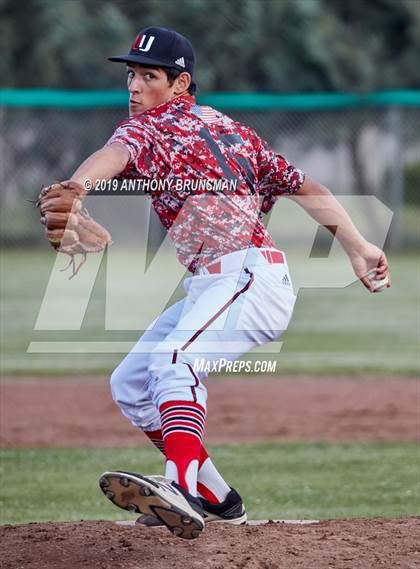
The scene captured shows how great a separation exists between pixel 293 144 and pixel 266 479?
14.0 m

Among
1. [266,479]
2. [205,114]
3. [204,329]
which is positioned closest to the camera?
[204,329]

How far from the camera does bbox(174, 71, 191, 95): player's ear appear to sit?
4.64 metres

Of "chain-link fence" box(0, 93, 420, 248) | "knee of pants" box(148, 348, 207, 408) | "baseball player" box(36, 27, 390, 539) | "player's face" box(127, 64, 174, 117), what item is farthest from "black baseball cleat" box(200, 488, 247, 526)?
"chain-link fence" box(0, 93, 420, 248)

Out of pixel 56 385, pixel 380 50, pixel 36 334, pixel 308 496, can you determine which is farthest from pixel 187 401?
pixel 380 50

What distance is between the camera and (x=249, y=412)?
30.2ft

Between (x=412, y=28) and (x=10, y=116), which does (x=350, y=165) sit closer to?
(x=412, y=28)

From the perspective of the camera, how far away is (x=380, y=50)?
24969 millimetres

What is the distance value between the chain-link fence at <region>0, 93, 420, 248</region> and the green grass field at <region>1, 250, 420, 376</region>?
4.21 ft

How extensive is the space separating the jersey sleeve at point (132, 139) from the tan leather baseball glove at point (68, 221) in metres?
0.31

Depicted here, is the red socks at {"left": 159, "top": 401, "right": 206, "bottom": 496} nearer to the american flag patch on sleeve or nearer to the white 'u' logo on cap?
the american flag patch on sleeve

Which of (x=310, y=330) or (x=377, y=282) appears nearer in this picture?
(x=377, y=282)

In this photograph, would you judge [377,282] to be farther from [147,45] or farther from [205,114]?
[147,45]

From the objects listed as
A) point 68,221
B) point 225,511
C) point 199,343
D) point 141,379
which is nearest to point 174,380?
point 199,343

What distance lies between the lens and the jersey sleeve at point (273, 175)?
4.82 m
